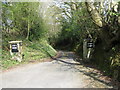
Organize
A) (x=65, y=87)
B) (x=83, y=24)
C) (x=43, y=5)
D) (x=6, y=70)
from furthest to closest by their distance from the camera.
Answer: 1. (x=43, y=5)
2. (x=83, y=24)
3. (x=6, y=70)
4. (x=65, y=87)

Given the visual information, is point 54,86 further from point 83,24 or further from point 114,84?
point 83,24

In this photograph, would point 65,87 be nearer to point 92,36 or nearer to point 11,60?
point 11,60

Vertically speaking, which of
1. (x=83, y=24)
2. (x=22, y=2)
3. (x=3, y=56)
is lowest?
(x=3, y=56)

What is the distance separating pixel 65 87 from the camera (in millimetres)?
3855

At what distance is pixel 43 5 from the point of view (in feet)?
42.6

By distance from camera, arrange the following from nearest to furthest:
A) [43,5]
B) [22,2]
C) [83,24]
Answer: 1. [83,24]
2. [22,2]
3. [43,5]

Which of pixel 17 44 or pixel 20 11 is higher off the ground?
pixel 20 11

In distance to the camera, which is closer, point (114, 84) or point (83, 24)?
point (114, 84)

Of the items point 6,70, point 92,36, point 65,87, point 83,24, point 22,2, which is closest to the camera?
point 65,87

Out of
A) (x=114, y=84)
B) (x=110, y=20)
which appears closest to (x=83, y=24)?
(x=110, y=20)

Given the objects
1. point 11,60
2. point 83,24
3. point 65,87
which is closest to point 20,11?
point 11,60

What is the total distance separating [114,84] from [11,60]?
6.24m

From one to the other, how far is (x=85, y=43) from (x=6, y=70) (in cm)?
564

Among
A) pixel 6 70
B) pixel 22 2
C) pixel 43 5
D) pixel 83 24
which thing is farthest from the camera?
pixel 43 5
